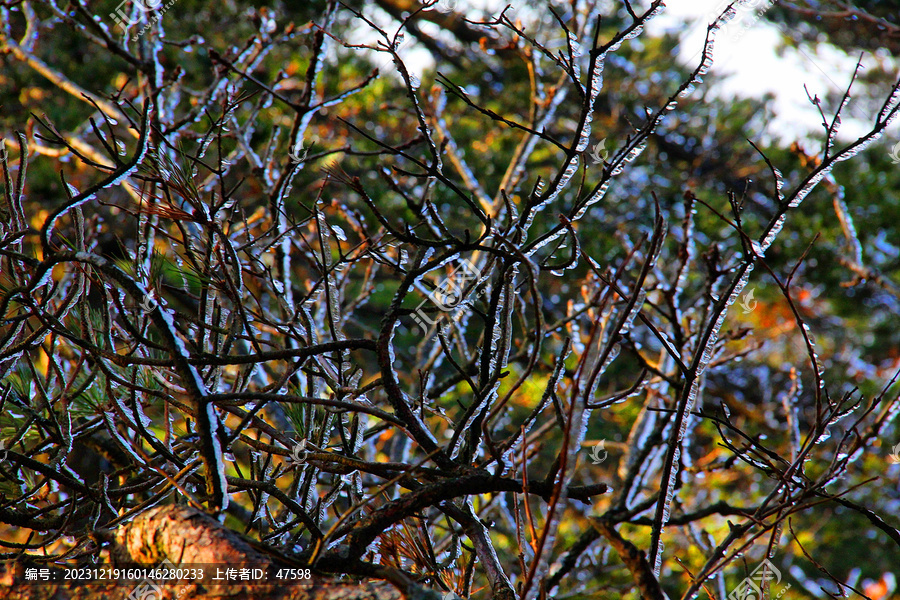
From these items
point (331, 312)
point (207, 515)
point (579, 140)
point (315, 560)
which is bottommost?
point (315, 560)

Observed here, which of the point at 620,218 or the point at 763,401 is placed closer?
the point at 620,218

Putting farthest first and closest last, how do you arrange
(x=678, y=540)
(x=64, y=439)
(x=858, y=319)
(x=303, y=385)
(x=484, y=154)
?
1. (x=858, y=319)
2. (x=484, y=154)
3. (x=678, y=540)
4. (x=303, y=385)
5. (x=64, y=439)

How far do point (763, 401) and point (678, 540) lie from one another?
1.80m

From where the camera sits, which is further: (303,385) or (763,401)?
(763,401)

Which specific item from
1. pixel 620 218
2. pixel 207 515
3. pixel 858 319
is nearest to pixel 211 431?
pixel 207 515

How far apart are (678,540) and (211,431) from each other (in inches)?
173

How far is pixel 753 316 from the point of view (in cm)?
795

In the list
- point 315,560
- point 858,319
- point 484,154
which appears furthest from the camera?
point 858,319

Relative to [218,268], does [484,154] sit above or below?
above

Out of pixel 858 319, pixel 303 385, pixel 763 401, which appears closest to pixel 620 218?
pixel 763 401

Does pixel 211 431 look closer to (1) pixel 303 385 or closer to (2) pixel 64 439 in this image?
(2) pixel 64 439

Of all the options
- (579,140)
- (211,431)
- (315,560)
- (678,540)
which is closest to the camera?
(315,560)

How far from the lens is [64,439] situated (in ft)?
5.55

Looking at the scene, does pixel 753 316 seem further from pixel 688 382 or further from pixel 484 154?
pixel 688 382
